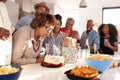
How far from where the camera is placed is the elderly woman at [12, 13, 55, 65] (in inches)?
56.7

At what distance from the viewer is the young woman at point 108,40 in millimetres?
2588

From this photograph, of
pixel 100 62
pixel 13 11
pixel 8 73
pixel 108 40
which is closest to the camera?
pixel 8 73

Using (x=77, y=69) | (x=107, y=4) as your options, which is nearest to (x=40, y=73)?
(x=77, y=69)

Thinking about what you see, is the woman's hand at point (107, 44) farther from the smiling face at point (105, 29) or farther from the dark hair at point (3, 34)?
the dark hair at point (3, 34)

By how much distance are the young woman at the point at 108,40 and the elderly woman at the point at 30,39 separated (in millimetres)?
1308

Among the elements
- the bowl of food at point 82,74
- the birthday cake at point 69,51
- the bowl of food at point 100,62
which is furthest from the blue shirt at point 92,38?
the bowl of food at point 82,74

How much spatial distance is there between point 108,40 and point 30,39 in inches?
60.5

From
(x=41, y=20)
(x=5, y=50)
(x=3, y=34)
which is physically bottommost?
(x=5, y=50)

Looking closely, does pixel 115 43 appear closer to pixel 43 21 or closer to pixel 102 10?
pixel 43 21

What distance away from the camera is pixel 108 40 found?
2686 millimetres

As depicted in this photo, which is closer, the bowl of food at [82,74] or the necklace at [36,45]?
the bowl of food at [82,74]

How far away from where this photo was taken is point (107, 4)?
19.2ft

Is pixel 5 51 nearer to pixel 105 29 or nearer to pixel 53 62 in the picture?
pixel 53 62

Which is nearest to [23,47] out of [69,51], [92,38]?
[69,51]
